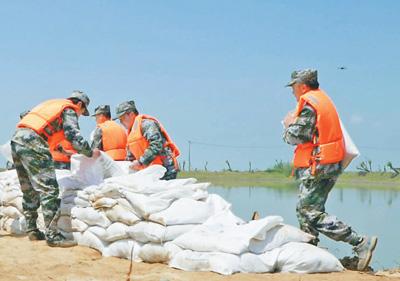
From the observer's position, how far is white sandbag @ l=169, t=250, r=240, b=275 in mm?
4484

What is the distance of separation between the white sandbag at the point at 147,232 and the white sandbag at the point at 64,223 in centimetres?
Result: 109

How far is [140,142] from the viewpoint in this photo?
6.93 metres

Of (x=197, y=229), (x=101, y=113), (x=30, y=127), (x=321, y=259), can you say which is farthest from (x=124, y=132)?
(x=321, y=259)

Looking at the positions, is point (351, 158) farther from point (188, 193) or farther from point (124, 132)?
point (124, 132)

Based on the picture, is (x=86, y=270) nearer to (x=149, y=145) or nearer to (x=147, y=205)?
(x=147, y=205)

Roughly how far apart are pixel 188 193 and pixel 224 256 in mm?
1005

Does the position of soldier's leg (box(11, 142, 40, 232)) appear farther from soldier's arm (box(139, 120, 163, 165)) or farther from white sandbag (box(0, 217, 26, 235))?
soldier's arm (box(139, 120, 163, 165))

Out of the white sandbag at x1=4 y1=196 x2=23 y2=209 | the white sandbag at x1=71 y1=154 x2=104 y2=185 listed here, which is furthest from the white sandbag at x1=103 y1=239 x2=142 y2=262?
the white sandbag at x1=4 y1=196 x2=23 y2=209

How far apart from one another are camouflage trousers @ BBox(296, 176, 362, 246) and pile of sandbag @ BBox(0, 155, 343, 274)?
0.31 m

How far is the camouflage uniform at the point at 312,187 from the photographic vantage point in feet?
17.0

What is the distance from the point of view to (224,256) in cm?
454

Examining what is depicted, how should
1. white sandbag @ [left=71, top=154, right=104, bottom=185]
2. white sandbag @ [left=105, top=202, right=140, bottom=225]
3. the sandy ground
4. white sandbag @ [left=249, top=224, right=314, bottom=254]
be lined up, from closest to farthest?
the sandy ground < white sandbag @ [left=249, top=224, right=314, bottom=254] < white sandbag @ [left=105, top=202, right=140, bottom=225] < white sandbag @ [left=71, top=154, right=104, bottom=185]

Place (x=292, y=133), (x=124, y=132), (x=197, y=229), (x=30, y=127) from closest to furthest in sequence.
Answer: (x=197, y=229) < (x=292, y=133) < (x=30, y=127) < (x=124, y=132)

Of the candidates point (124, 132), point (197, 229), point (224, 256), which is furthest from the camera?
point (124, 132)
